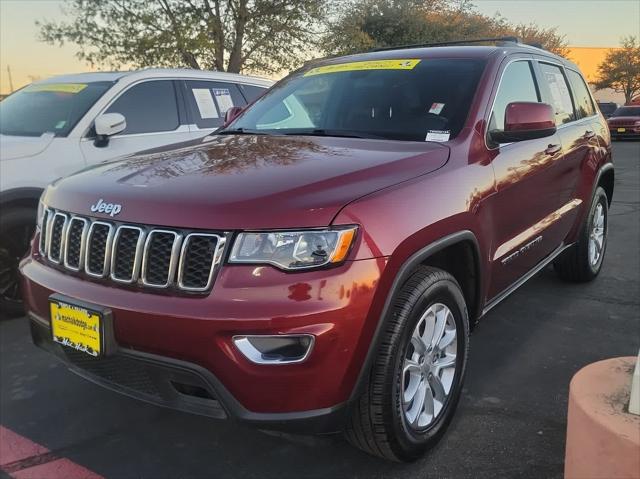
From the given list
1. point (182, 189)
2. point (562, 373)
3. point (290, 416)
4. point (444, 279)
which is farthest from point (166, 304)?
point (562, 373)

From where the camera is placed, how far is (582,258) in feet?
15.5

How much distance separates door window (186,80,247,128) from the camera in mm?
5641

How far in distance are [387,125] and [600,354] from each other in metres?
1.91

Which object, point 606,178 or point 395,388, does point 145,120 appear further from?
point 606,178

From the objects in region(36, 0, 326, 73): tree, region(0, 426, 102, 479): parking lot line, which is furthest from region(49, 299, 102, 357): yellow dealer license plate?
region(36, 0, 326, 73): tree

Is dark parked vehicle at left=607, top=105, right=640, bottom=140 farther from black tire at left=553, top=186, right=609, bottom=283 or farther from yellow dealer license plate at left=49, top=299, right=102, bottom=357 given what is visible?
yellow dealer license plate at left=49, top=299, right=102, bottom=357

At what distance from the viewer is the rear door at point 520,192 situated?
304 cm

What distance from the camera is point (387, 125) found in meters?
3.16

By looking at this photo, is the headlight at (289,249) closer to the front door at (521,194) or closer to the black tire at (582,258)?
the front door at (521,194)

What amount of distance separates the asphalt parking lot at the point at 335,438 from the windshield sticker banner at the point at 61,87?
2.03 m

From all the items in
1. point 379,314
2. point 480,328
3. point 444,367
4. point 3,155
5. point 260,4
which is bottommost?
point 480,328

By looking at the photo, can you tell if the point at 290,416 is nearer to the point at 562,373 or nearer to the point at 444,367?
the point at 444,367

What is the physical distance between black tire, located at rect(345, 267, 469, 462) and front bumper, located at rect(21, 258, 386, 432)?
0.14m

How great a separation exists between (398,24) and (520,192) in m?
26.1
